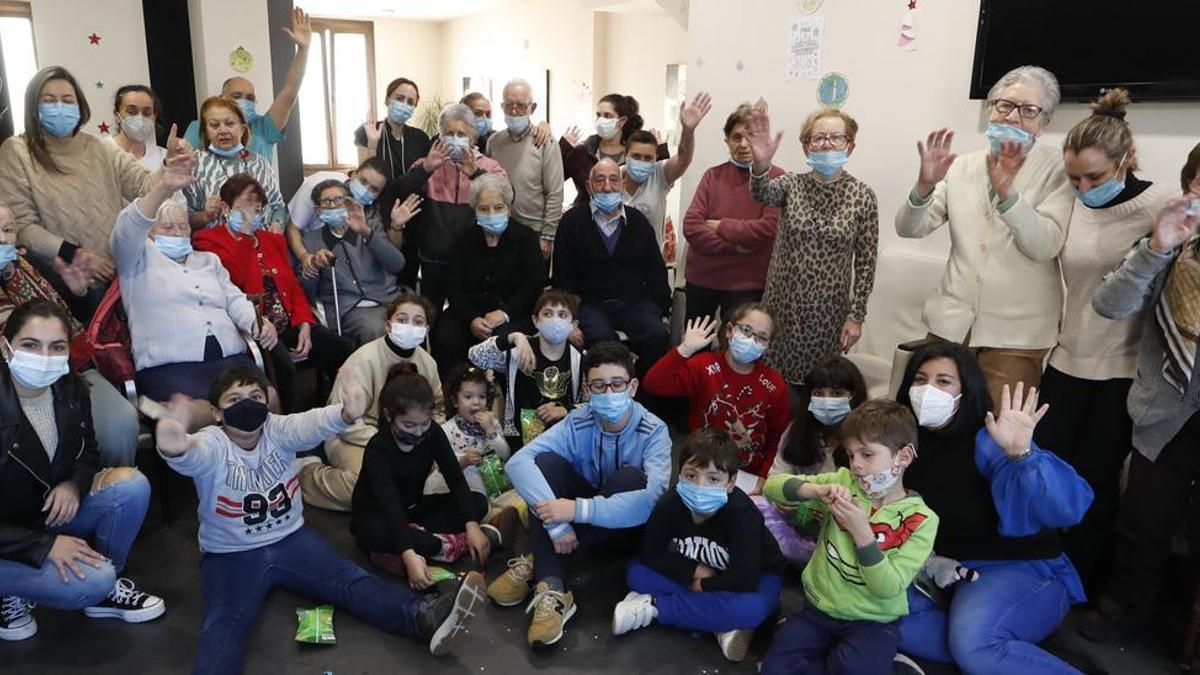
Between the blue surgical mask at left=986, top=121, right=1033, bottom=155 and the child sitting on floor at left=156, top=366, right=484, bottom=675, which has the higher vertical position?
the blue surgical mask at left=986, top=121, right=1033, bottom=155

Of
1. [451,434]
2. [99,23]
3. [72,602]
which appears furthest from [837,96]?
[99,23]

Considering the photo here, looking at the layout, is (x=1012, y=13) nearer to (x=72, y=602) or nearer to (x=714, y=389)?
(x=714, y=389)

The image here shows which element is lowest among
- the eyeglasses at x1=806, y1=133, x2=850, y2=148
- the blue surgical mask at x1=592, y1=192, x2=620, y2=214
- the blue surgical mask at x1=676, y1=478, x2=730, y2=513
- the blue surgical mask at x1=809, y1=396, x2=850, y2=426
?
the blue surgical mask at x1=676, y1=478, x2=730, y2=513

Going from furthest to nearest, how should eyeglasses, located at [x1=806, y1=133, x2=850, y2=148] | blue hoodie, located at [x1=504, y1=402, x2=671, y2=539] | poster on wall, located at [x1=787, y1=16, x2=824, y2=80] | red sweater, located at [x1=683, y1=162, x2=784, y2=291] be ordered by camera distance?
poster on wall, located at [x1=787, y1=16, x2=824, y2=80], red sweater, located at [x1=683, y1=162, x2=784, y2=291], eyeglasses, located at [x1=806, y1=133, x2=850, y2=148], blue hoodie, located at [x1=504, y1=402, x2=671, y2=539]

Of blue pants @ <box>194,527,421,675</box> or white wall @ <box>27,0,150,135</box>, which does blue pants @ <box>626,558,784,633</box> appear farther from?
white wall @ <box>27,0,150,135</box>

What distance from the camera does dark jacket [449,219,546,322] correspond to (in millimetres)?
3859

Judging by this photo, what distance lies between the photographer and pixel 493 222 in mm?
3771

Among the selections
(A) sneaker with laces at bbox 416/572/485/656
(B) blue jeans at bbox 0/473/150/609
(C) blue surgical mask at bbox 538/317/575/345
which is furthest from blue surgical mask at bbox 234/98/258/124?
(A) sneaker with laces at bbox 416/572/485/656

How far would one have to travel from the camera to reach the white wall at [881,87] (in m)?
3.11

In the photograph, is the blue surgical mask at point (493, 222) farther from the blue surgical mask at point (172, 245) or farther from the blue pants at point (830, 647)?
the blue pants at point (830, 647)

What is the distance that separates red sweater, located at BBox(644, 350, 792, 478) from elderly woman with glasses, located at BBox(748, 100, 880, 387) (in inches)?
9.4

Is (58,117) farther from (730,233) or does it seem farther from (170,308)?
(730,233)

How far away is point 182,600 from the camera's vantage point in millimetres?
2611

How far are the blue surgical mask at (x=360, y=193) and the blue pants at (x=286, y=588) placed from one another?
1.87 meters
